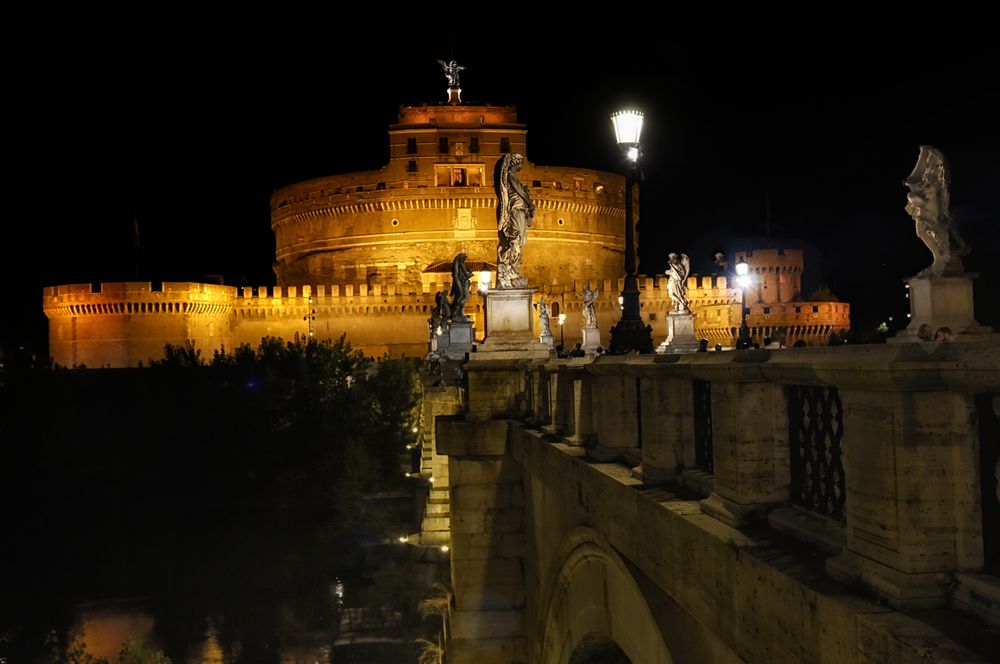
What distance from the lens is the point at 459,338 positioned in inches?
929

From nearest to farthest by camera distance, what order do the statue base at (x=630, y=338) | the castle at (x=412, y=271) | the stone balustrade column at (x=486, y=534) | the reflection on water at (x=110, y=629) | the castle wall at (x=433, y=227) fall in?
1. the stone balustrade column at (x=486, y=534)
2. the statue base at (x=630, y=338)
3. the reflection on water at (x=110, y=629)
4. the castle at (x=412, y=271)
5. the castle wall at (x=433, y=227)

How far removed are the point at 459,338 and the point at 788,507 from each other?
2000 centimetres

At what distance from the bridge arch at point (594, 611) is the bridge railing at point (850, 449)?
655 mm

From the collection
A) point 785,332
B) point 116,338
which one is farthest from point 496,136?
point 116,338

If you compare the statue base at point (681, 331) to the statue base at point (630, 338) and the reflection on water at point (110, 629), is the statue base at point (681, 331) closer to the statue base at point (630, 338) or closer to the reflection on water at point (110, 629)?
the statue base at point (630, 338)

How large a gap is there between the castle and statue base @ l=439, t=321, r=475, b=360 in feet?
94.3

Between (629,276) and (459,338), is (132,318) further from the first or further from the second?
(629,276)

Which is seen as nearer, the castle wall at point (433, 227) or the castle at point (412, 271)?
the castle at point (412, 271)

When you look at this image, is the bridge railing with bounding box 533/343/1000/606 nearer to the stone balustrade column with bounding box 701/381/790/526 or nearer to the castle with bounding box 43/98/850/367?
the stone balustrade column with bounding box 701/381/790/526

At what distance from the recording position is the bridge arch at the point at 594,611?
484 cm

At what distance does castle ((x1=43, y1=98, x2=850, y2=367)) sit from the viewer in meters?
56.5

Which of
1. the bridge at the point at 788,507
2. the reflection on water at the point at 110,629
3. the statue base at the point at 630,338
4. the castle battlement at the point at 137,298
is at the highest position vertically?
the castle battlement at the point at 137,298

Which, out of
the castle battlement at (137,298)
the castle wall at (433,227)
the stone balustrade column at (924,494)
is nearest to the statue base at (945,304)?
the stone balustrade column at (924,494)

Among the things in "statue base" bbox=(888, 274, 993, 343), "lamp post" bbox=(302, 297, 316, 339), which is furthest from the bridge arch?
"lamp post" bbox=(302, 297, 316, 339)
